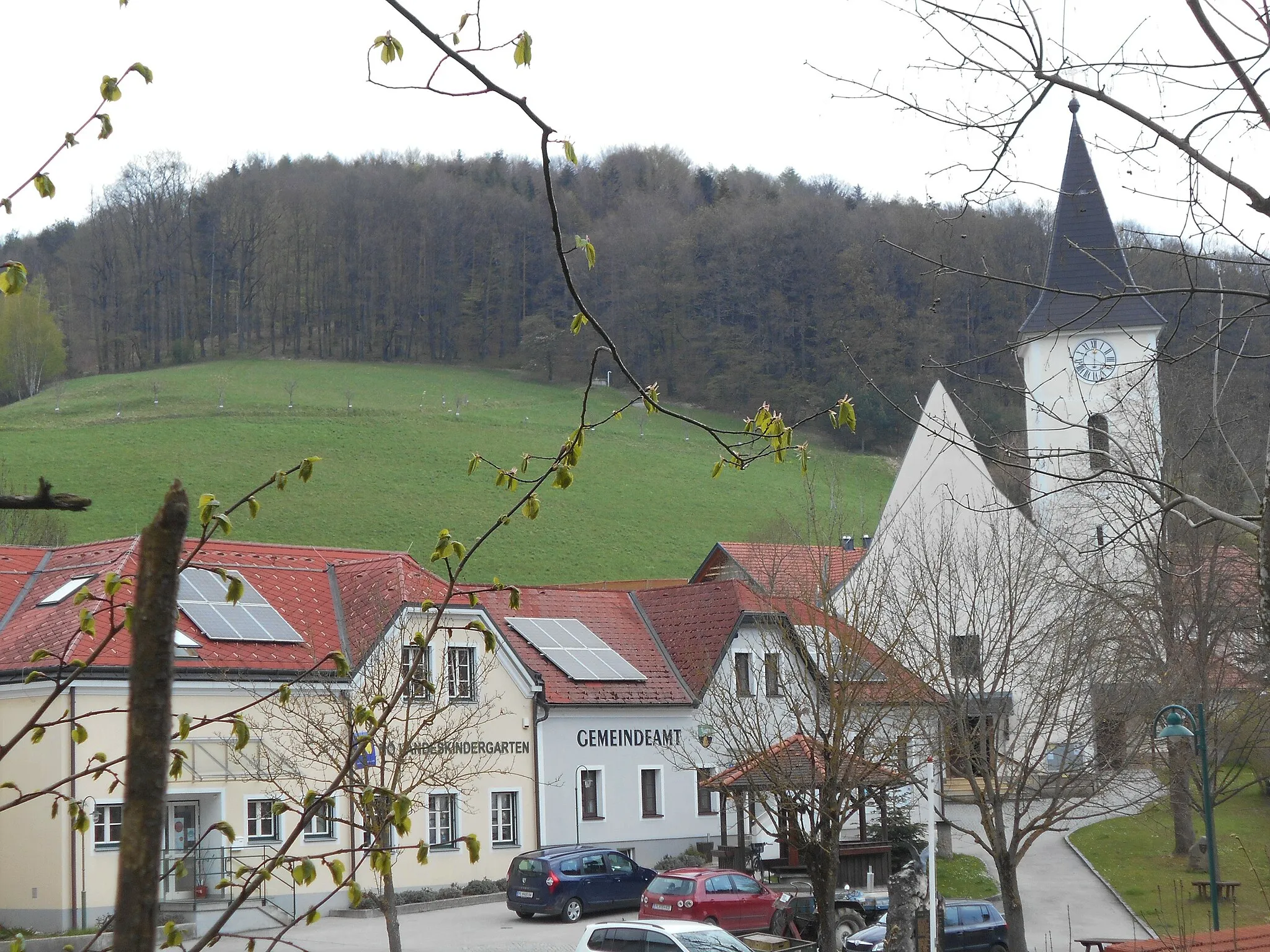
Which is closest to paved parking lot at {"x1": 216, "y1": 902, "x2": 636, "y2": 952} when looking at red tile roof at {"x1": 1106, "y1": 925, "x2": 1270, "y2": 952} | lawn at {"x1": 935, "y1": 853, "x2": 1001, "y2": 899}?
lawn at {"x1": 935, "y1": 853, "x2": 1001, "y2": 899}

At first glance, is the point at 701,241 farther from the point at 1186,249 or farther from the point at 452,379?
the point at 1186,249

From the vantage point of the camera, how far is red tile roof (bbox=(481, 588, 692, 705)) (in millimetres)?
34312

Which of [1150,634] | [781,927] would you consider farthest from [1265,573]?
[1150,634]

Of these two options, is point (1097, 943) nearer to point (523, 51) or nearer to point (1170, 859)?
point (1170, 859)

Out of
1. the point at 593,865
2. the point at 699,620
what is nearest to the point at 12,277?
the point at 593,865

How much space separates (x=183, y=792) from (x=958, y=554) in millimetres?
17174

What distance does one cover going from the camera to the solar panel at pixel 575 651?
35.1 meters

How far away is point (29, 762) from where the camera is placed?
Answer: 87.8 ft

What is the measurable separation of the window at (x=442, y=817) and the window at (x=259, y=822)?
351 cm

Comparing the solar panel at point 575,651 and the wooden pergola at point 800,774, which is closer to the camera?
the wooden pergola at point 800,774

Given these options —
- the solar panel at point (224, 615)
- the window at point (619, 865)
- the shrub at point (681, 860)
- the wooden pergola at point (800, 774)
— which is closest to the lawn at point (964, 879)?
the wooden pergola at point (800, 774)

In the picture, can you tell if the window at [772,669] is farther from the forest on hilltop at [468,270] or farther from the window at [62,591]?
the forest on hilltop at [468,270]

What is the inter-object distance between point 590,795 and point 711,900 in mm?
9326

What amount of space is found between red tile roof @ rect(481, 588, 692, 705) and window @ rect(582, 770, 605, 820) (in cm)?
183
